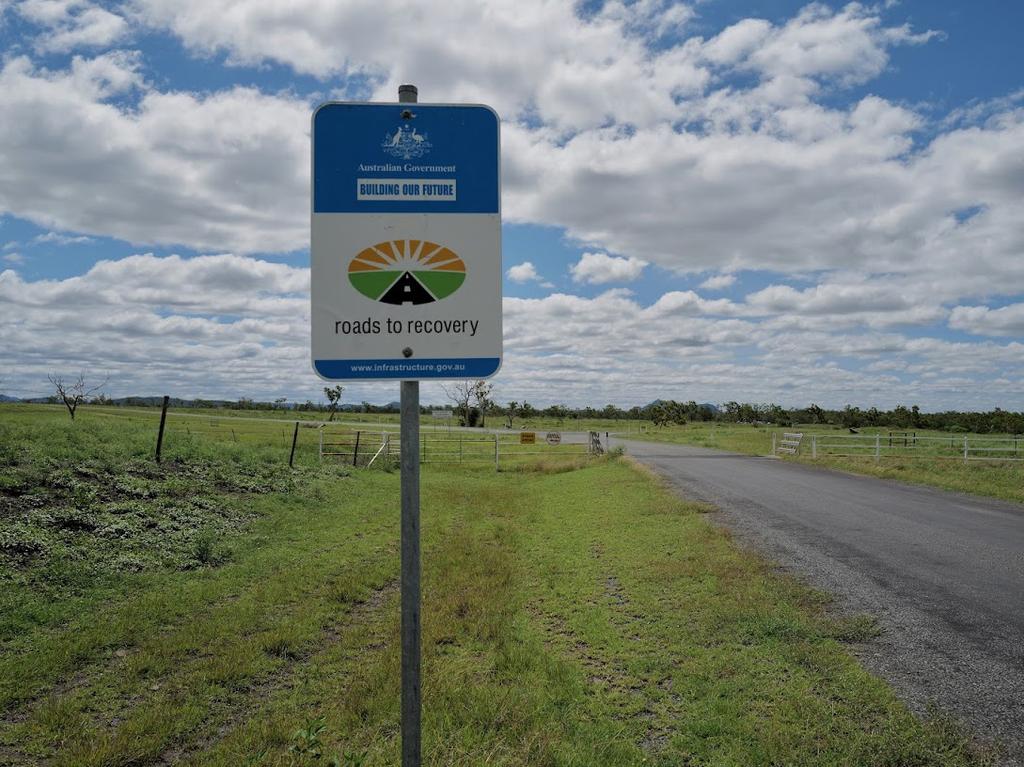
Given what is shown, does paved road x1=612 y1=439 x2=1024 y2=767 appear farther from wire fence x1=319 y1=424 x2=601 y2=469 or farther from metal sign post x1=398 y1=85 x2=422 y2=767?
wire fence x1=319 y1=424 x2=601 y2=469

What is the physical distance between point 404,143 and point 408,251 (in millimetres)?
436

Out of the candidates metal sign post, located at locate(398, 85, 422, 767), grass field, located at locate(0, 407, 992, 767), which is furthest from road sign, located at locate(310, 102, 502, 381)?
grass field, located at locate(0, 407, 992, 767)

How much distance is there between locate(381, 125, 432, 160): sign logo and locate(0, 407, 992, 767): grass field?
275 cm

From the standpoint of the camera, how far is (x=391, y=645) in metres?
6.38

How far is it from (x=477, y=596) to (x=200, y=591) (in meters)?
3.61

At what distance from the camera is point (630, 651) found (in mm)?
5906

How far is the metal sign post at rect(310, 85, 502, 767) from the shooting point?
8.11 ft

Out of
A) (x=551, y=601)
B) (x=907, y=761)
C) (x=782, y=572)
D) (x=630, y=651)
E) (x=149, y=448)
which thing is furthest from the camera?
(x=149, y=448)

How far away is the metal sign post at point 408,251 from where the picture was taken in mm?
2473

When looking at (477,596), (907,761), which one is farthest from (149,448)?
(907,761)

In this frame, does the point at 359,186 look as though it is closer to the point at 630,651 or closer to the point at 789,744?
the point at 789,744

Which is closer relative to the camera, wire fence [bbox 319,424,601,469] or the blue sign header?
the blue sign header

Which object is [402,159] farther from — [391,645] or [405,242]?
[391,645]

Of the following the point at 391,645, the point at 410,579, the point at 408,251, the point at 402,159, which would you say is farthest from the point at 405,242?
the point at 391,645
